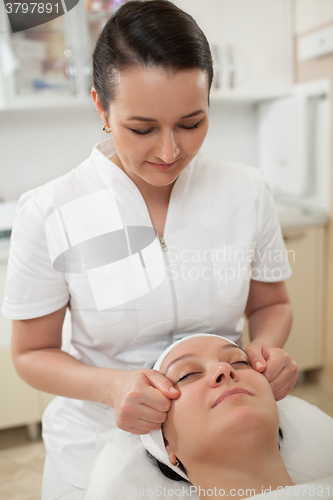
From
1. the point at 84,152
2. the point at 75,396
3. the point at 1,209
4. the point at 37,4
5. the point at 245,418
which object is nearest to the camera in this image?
the point at 37,4

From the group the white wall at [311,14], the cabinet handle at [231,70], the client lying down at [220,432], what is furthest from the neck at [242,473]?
the cabinet handle at [231,70]

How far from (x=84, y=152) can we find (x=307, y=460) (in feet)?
3.85

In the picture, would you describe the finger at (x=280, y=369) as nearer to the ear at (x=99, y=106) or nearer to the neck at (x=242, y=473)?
the neck at (x=242, y=473)

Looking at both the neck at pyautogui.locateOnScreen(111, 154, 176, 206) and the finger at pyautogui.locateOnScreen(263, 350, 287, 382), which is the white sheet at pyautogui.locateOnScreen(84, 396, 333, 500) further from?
the neck at pyautogui.locateOnScreen(111, 154, 176, 206)

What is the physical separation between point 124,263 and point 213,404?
0.30 metres

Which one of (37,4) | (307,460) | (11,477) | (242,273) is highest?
(37,4)

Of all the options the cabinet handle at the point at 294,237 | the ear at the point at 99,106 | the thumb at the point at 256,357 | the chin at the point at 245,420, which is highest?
the ear at the point at 99,106

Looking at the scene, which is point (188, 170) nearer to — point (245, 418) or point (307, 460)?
point (245, 418)

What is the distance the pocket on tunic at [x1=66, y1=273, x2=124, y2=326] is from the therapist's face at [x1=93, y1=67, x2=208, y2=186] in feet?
0.79

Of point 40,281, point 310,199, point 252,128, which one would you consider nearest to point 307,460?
point 40,281

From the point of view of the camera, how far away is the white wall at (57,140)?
1.23 metres

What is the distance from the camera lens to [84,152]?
1504 millimetres

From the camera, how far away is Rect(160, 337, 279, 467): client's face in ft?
2.30

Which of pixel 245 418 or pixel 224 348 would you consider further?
pixel 224 348
